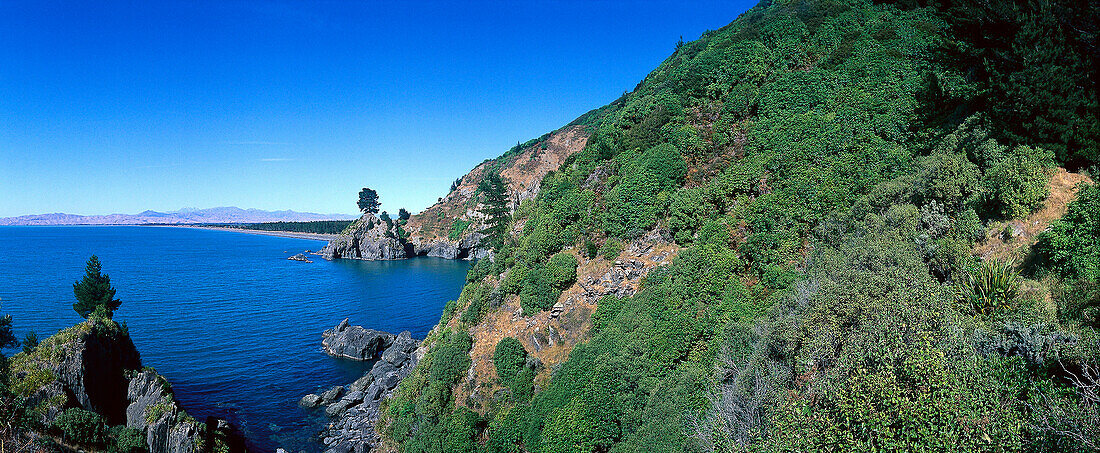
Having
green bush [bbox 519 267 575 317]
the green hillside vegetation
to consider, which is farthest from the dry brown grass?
the green hillside vegetation

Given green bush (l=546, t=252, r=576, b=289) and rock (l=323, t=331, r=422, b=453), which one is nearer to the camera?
green bush (l=546, t=252, r=576, b=289)

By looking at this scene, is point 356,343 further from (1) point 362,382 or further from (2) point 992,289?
→ (2) point 992,289

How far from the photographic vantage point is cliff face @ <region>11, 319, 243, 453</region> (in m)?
30.3

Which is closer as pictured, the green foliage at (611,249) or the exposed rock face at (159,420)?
the exposed rock face at (159,420)

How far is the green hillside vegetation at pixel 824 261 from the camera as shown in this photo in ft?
41.4

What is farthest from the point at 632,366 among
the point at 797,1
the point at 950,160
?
the point at 797,1

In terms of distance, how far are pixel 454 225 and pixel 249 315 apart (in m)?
91.7

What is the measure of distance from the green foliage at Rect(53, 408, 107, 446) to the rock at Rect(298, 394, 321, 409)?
45.4 ft

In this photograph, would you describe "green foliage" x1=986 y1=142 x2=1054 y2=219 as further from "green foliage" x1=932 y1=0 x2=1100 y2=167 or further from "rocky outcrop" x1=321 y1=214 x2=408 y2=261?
"rocky outcrop" x1=321 y1=214 x2=408 y2=261

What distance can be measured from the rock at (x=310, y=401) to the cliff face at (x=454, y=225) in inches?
3691

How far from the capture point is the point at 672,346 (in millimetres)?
24016

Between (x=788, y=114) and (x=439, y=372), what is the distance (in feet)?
102

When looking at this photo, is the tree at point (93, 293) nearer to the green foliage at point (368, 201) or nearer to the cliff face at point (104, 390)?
the cliff face at point (104, 390)

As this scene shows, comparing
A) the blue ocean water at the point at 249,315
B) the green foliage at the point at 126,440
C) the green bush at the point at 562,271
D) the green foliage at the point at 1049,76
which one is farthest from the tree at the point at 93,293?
the green foliage at the point at 1049,76
